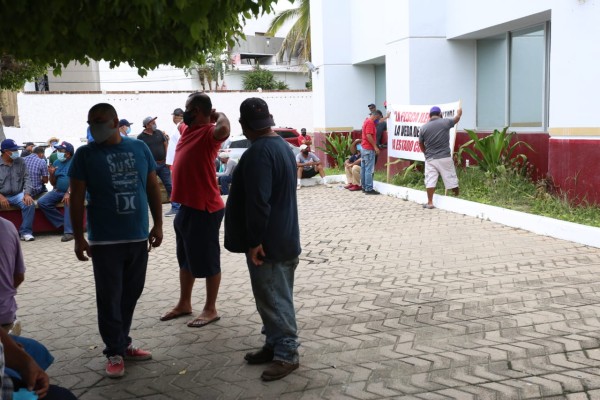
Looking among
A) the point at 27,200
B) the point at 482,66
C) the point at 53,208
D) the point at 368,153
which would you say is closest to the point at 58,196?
the point at 53,208

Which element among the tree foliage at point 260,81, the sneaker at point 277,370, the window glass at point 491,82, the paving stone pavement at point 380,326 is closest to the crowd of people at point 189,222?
the sneaker at point 277,370

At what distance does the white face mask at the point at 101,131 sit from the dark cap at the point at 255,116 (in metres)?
0.97

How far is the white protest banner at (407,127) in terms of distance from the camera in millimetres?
12758

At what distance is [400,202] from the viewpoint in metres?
12.2

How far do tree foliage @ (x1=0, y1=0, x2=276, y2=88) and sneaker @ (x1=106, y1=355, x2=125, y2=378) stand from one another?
2143 millimetres

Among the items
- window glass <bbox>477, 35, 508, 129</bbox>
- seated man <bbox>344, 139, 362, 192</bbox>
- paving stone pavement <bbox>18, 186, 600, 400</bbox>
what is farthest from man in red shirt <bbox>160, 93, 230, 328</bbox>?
seated man <bbox>344, 139, 362, 192</bbox>

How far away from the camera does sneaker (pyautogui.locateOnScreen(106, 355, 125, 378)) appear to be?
419 cm

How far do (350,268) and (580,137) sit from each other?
14.5ft

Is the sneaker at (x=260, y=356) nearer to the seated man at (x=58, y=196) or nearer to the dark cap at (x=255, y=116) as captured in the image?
the dark cap at (x=255, y=116)

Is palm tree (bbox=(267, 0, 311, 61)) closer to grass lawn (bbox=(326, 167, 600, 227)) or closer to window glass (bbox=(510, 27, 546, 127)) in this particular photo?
window glass (bbox=(510, 27, 546, 127))

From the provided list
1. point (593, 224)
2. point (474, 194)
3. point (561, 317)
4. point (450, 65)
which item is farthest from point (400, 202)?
point (561, 317)

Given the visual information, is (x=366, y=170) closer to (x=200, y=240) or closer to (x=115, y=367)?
(x=200, y=240)

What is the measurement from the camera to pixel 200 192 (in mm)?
4973

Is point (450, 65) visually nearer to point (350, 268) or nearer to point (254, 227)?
point (350, 268)
